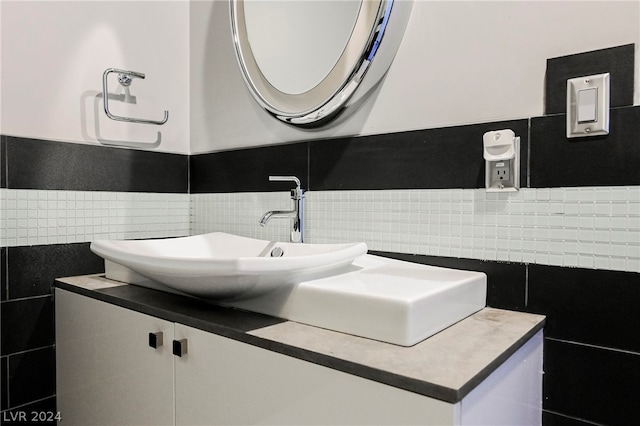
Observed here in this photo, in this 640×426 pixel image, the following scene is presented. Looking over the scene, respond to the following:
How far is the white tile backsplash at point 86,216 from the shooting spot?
1.38m

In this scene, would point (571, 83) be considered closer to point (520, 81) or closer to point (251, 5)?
point (520, 81)

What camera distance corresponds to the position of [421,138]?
1.21 meters

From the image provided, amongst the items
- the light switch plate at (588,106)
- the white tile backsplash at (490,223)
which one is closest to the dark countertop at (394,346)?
the white tile backsplash at (490,223)

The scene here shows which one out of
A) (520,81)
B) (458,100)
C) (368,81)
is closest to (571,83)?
(520,81)

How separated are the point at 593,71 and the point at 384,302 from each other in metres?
0.66

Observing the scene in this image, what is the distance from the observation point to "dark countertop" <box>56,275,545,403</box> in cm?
66

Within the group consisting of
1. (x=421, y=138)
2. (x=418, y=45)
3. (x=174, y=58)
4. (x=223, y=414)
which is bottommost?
(x=223, y=414)

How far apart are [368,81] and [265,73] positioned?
0.39 metres

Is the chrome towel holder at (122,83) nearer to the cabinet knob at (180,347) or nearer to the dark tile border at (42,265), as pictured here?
the dark tile border at (42,265)

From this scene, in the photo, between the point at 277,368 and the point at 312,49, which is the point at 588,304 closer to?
the point at 277,368

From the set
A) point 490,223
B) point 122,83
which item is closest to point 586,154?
point 490,223

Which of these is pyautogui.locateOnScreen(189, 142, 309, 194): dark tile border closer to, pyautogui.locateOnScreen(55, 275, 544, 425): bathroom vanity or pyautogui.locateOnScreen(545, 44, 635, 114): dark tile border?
pyautogui.locateOnScreen(55, 275, 544, 425): bathroom vanity

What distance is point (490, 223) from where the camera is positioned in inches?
43.3

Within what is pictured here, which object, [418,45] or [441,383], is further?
[418,45]
